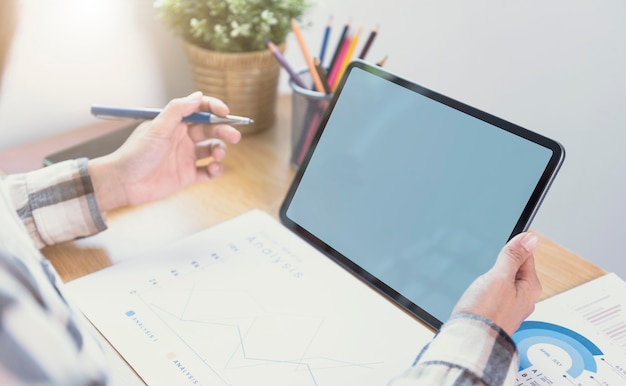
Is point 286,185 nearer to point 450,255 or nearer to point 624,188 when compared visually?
point 450,255

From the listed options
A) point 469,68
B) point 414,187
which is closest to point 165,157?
point 414,187

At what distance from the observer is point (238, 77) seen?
0.91 meters

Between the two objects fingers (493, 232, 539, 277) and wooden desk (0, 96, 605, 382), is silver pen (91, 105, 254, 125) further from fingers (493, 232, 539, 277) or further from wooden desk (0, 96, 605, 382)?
fingers (493, 232, 539, 277)

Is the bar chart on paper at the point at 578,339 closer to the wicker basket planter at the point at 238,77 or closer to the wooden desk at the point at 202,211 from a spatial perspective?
the wooden desk at the point at 202,211

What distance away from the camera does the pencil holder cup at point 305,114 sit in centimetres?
83

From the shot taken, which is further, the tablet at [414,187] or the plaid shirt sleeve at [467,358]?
the tablet at [414,187]

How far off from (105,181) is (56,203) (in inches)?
2.6

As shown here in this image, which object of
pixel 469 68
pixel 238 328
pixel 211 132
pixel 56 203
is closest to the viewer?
pixel 238 328

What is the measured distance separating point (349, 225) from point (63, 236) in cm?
34

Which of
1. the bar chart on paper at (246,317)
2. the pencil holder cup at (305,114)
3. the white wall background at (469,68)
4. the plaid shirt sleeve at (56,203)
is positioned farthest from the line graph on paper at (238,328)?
the white wall background at (469,68)

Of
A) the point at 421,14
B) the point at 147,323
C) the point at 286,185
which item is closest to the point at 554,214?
the point at 421,14

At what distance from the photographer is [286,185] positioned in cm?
86

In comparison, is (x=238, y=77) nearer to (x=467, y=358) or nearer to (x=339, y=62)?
(x=339, y=62)

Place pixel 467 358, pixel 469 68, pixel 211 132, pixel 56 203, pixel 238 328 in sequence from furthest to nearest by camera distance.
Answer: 1. pixel 469 68
2. pixel 211 132
3. pixel 56 203
4. pixel 238 328
5. pixel 467 358
